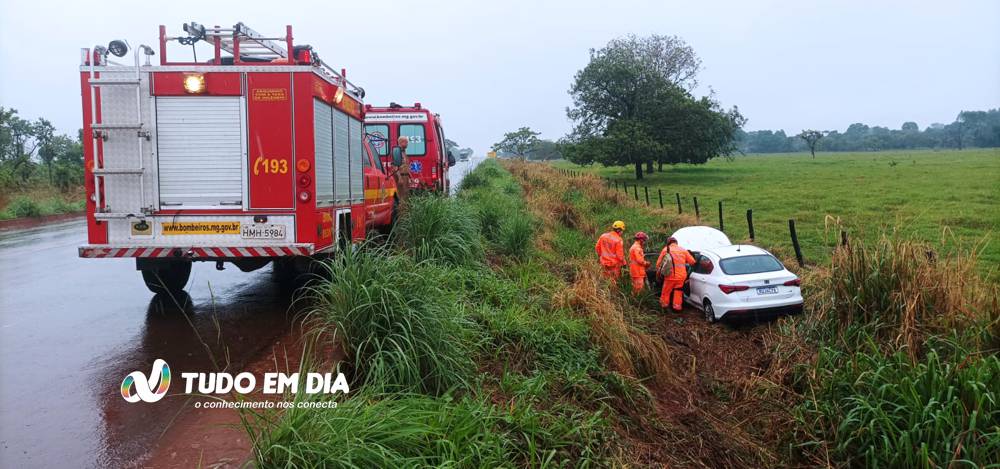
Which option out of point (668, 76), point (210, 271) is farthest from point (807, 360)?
point (668, 76)

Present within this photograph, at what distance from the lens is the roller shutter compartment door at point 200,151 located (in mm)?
6801

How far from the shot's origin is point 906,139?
4975 inches

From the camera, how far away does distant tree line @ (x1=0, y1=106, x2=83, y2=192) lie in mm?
27141

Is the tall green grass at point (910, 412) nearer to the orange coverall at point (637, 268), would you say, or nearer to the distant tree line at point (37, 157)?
the orange coverall at point (637, 268)

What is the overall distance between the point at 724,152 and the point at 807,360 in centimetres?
4521

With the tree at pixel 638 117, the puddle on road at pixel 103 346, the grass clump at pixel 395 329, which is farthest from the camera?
the tree at pixel 638 117

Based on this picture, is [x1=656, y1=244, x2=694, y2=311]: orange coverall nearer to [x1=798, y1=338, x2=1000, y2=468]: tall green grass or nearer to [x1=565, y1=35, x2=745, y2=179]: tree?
[x1=798, y1=338, x2=1000, y2=468]: tall green grass

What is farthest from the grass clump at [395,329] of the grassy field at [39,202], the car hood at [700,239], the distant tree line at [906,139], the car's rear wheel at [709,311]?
the distant tree line at [906,139]

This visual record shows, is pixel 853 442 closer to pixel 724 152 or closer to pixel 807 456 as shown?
pixel 807 456

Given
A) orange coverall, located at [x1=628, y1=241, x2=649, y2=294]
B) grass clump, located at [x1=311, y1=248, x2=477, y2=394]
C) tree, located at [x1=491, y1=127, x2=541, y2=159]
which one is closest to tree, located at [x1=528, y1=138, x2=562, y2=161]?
tree, located at [x1=491, y1=127, x2=541, y2=159]

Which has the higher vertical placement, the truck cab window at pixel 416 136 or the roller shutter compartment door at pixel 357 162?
the truck cab window at pixel 416 136

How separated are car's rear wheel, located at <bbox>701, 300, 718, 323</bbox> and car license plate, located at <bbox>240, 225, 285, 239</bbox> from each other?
249 inches

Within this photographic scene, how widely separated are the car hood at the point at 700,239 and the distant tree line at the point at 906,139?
95.9 metres

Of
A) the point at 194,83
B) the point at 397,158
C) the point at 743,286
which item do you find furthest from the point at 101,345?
the point at 743,286
